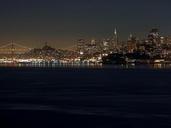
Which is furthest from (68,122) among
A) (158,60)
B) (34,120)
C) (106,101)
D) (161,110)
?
(158,60)

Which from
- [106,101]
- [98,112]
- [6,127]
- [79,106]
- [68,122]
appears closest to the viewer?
[6,127]

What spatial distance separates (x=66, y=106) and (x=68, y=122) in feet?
32.3

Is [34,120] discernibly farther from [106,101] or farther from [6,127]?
[106,101]

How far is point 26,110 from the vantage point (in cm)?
4153

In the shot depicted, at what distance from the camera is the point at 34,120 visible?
35781 millimetres

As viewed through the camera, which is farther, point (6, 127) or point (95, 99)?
point (95, 99)

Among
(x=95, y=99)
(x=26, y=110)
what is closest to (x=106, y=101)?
(x=95, y=99)

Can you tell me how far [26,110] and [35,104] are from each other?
186 inches

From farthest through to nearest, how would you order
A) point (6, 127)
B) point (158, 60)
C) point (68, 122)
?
point (158, 60) → point (68, 122) → point (6, 127)

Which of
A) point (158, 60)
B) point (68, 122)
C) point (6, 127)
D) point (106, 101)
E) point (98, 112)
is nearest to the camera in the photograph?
point (6, 127)

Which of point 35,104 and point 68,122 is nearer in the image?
point 68,122

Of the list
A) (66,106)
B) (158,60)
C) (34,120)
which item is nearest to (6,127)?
(34,120)

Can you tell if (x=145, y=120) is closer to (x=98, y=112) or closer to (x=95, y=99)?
(x=98, y=112)

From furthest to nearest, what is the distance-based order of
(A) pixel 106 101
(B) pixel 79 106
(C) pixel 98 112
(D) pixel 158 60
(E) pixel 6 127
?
(D) pixel 158 60, (A) pixel 106 101, (B) pixel 79 106, (C) pixel 98 112, (E) pixel 6 127
